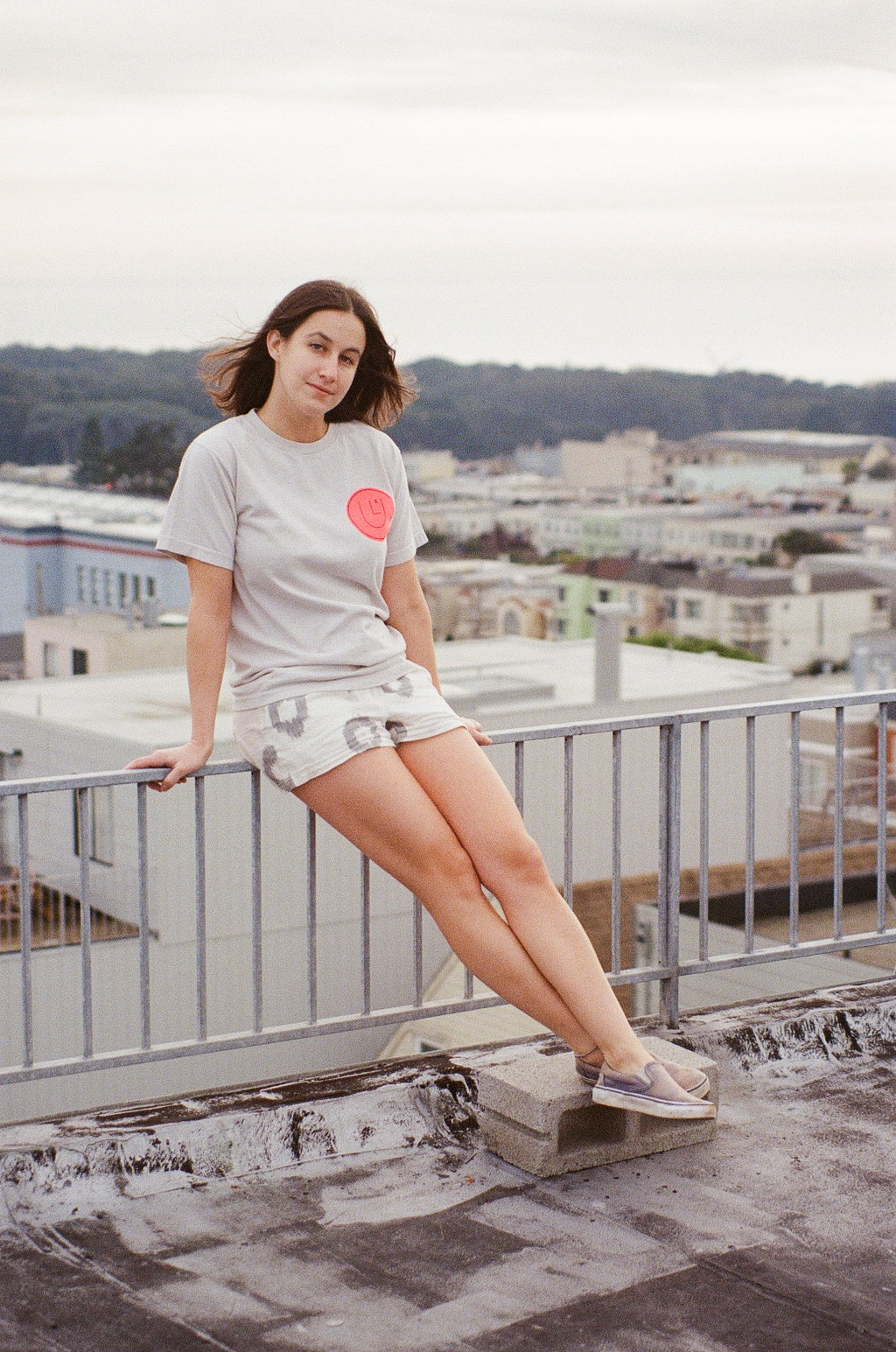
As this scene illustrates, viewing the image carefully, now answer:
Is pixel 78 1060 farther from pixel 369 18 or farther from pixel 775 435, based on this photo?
pixel 369 18

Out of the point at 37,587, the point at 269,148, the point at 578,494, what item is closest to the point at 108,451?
the point at 37,587

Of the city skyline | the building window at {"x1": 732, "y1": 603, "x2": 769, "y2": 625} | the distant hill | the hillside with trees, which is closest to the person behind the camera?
the hillside with trees

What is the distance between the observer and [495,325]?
81000 millimetres

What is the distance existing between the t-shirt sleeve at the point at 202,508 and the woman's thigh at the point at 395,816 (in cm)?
44

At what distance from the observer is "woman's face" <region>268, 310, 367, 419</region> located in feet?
9.48

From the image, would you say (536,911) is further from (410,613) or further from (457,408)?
(457,408)

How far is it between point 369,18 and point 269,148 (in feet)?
44.9

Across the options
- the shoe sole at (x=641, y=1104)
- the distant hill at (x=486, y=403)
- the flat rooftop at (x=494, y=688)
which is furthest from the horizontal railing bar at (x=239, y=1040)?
the distant hill at (x=486, y=403)

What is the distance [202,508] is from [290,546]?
170 mm

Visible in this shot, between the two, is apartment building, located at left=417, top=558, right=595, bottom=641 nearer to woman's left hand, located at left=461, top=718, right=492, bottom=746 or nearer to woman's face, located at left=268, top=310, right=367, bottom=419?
woman's left hand, located at left=461, top=718, right=492, bottom=746

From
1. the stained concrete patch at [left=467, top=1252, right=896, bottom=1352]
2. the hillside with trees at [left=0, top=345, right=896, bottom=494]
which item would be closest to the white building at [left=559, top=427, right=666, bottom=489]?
the hillside with trees at [left=0, top=345, right=896, bottom=494]

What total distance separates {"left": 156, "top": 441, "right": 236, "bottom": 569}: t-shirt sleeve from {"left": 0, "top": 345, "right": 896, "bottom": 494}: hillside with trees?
38.6m

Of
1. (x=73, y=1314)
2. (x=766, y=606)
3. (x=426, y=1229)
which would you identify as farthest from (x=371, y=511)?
(x=766, y=606)

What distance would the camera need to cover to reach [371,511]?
3006 millimetres
